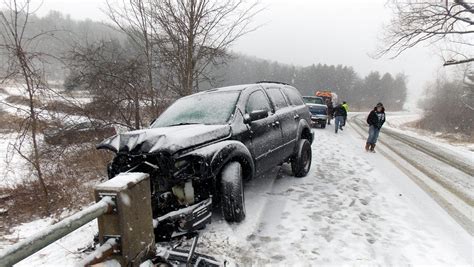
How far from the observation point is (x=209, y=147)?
155 inches

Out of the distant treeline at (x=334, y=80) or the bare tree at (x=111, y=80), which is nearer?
the bare tree at (x=111, y=80)

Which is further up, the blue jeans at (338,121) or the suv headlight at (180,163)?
the suv headlight at (180,163)

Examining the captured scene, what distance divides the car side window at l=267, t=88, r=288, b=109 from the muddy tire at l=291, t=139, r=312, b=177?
0.92 metres

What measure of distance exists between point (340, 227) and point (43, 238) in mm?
3689

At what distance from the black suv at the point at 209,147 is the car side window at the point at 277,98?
1.1 inches

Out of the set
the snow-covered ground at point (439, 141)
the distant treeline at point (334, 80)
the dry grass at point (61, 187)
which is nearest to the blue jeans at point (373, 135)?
the snow-covered ground at point (439, 141)

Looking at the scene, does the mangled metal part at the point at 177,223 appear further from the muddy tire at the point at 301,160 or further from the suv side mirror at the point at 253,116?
the muddy tire at the point at 301,160

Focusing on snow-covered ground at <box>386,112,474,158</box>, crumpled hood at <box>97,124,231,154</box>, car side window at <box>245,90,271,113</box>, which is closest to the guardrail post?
crumpled hood at <box>97,124,231,154</box>

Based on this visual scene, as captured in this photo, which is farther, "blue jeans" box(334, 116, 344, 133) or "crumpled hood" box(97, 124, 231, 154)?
"blue jeans" box(334, 116, 344, 133)

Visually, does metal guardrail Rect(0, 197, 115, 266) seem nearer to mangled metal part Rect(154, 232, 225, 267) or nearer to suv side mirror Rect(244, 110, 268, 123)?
mangled metal part Rect(154, 232, 225, 267)

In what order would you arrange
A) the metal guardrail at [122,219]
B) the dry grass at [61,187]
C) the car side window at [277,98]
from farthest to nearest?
1. the dry grass at [61,187]
2. the car side window at [277,98]
3. the metal guardrail at [122,219]

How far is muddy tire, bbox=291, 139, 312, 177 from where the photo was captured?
6.48 metres

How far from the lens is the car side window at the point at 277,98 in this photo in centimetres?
596

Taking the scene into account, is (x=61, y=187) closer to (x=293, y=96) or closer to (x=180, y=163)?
(x=180, y=163)
